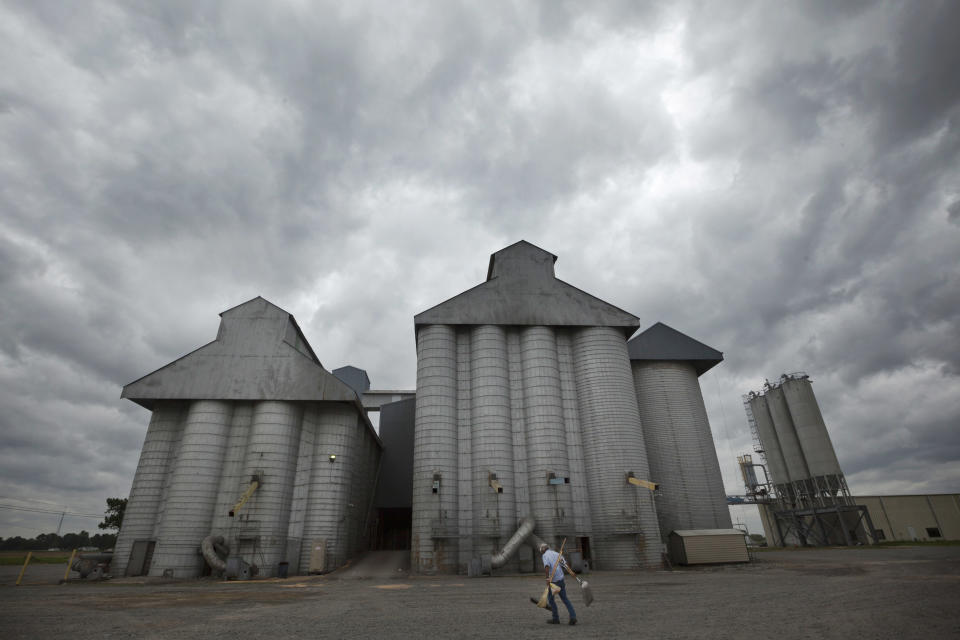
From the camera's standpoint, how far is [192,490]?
31062 mm

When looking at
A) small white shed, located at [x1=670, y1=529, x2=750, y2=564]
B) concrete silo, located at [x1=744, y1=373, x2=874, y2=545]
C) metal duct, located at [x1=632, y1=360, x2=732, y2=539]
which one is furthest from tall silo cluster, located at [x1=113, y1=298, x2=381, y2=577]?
concrete silo, located at [x1=744, y1=373, x2=874, y2=545]

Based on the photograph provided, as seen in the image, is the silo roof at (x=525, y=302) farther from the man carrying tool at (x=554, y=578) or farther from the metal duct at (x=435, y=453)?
the man carrying tool at (x=554, y=578)

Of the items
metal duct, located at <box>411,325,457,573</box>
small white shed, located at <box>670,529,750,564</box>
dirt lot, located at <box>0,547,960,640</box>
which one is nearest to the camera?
dirt lot, located at <box>0,547,960,640</box>

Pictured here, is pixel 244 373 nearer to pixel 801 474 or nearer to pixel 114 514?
pixel 114 514

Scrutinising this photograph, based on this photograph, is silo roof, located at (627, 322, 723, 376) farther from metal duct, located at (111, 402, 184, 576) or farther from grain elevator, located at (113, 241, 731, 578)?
metal duct, located at (111, 402, 184, 576)

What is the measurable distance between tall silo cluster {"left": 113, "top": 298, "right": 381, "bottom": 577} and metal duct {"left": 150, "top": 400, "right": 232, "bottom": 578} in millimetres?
64

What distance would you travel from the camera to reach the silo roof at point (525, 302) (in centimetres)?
3694

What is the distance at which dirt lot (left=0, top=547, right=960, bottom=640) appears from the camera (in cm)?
1023

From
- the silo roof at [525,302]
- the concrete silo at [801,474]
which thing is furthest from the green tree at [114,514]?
the concrete silo at [801,474]

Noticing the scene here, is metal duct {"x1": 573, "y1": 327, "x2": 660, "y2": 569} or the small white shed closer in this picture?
metal duct {"x1": 573, "y1": 327, "x2": 660, "y2": 569}

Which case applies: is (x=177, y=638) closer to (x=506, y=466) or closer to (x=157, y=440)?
(x=506, y=466)

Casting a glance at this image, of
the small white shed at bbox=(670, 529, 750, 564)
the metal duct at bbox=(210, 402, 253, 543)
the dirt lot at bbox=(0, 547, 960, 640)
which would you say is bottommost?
the dirt lot at bbox=(0, 547, 960, 640)

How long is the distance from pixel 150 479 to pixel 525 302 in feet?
100

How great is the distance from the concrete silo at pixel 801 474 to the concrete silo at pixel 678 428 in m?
20.0
